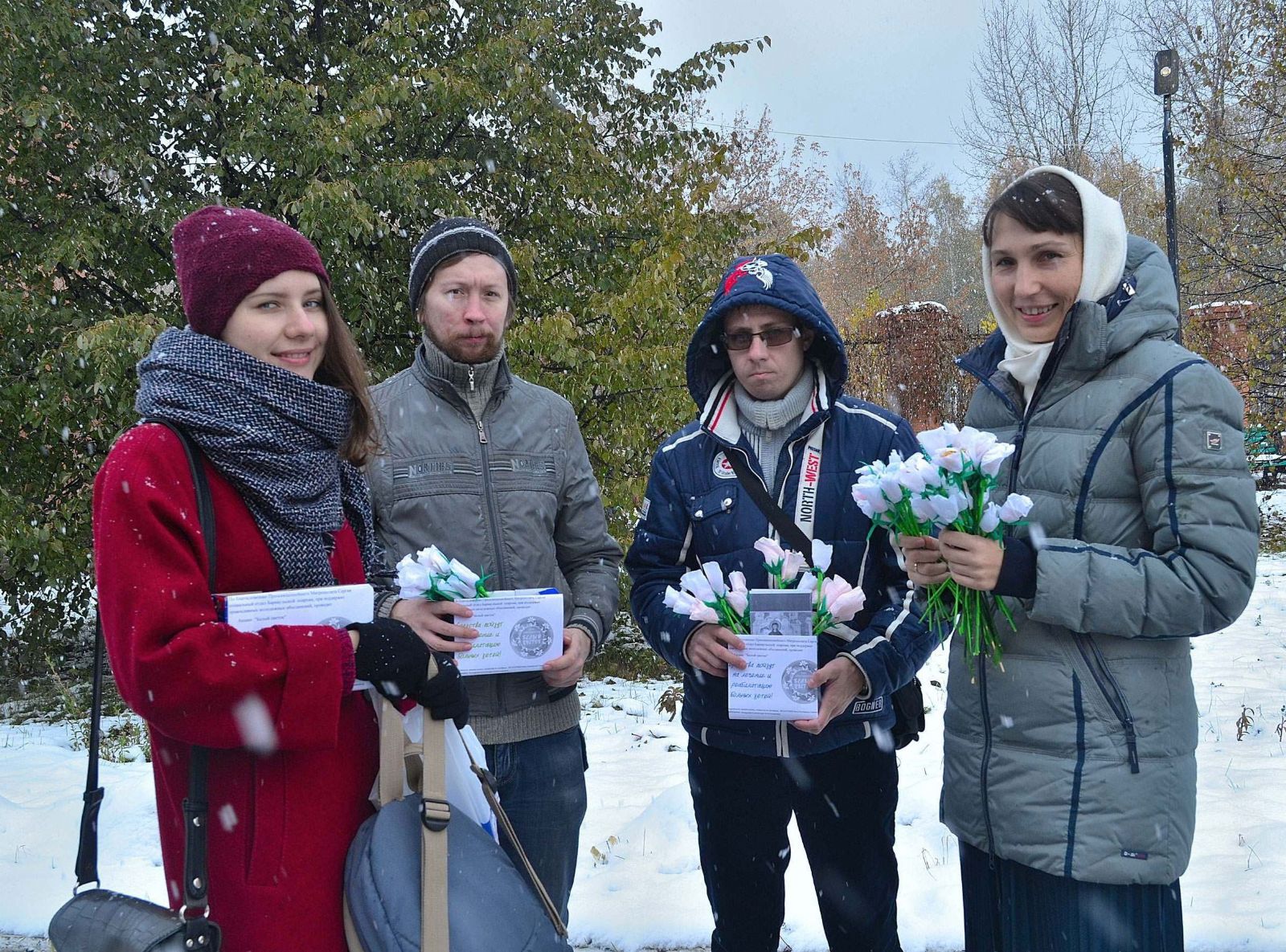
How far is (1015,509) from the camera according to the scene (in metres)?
1.97

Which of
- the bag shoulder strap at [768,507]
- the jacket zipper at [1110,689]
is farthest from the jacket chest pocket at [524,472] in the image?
the jacket zipper at [1110,689]

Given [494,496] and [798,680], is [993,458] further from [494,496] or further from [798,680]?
[494,496]

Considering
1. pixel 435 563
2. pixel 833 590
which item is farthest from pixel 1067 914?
pixel 435 563

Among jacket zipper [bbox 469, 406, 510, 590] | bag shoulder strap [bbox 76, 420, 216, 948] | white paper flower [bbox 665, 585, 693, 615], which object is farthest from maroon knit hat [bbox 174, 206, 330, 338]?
white paper flower [bbox 665, 585, 693, 615]

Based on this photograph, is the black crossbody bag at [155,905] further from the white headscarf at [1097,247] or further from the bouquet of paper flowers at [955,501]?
the white headscarf at [1097,247]

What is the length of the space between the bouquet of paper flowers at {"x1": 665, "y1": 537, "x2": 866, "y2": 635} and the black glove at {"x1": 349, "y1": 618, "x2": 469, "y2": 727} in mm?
722

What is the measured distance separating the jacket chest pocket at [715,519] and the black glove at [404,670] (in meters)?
0.96

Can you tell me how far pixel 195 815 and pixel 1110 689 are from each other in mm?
1812

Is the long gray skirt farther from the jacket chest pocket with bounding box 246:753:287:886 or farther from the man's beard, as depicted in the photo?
the man's beard

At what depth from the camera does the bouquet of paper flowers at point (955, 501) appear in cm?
198

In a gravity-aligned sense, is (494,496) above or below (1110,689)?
above

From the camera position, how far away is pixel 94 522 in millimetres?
1668

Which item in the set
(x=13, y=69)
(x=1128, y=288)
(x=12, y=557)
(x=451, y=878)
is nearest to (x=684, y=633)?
(x=451, y=878)

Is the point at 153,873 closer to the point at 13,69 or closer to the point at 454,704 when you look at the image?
the point at 454,704
